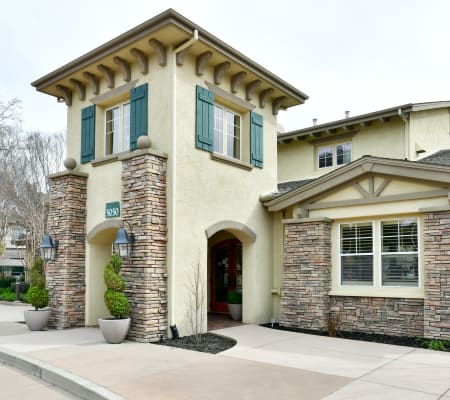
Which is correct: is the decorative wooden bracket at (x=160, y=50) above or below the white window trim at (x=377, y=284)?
above

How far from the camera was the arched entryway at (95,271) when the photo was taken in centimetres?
1172

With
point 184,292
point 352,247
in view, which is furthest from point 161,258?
point 352,247

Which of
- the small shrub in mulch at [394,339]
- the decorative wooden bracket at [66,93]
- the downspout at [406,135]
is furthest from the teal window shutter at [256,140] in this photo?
the decorative wooden bracket at [66,93]

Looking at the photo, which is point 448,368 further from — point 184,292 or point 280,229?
point 280,229

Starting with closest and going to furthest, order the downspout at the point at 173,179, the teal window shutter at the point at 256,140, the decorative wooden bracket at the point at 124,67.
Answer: the downspout at the point at 173,179 → the decorative wooden bracket at the point at 124,67 → the teal window shutter at the point at 256,140

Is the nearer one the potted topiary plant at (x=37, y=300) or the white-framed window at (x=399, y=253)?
the white-framed window at (x=399, y=253)

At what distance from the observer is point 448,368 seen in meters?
7.23

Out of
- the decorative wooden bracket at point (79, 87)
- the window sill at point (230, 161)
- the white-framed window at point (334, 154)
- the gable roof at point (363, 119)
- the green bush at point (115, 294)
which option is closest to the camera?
the green bush at point (115, 294)

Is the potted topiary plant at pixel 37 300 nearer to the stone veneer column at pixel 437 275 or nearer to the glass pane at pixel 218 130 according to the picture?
the glass pane at pixel 218 130

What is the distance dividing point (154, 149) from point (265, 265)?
184 inches

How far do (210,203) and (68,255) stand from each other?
387 centimetres

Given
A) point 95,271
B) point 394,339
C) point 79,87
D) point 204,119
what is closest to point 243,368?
point 394,339

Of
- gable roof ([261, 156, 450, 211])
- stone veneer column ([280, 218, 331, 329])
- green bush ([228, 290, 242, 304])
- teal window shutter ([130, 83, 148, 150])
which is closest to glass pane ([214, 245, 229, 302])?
green bush ([228, 290, 242, 304])

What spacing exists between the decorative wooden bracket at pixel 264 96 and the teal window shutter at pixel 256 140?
1.33ft
